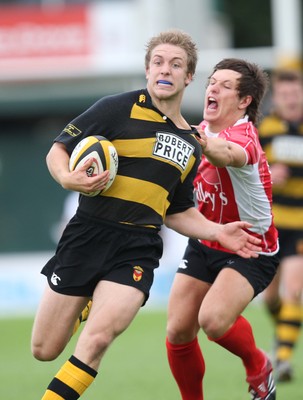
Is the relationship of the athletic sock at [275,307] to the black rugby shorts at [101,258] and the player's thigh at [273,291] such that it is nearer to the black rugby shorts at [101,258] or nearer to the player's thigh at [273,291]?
the player's thigh at [273,291]

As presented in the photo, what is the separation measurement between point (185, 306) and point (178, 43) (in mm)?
1762

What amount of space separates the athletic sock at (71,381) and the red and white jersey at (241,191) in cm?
152

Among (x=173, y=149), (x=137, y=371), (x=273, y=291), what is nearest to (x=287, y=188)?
(x=273, y=291)

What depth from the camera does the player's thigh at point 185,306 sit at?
21.9ft

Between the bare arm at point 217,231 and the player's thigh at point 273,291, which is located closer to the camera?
the bare arm at point 217,231

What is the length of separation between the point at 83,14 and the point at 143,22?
136cm

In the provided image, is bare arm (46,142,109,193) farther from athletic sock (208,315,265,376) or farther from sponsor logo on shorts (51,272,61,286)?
athletic sock (208,315,265,376)

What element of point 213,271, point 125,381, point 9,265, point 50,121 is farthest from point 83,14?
point 213,271

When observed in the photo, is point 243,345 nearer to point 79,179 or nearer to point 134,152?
point 134,152

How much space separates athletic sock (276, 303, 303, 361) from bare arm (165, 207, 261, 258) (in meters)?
2.63

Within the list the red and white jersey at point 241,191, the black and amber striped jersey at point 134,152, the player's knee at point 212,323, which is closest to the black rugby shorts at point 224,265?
the red and white jersey at point 241,191

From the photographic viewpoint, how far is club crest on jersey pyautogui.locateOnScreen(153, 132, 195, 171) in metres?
6.11

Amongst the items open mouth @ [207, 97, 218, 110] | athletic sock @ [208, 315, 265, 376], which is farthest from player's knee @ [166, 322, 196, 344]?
open mouth @ [207, 97, 218, 110]

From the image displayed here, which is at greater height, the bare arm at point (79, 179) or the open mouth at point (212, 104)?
the open mouth at point (212, 104)
